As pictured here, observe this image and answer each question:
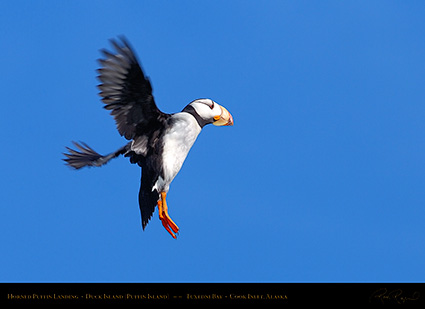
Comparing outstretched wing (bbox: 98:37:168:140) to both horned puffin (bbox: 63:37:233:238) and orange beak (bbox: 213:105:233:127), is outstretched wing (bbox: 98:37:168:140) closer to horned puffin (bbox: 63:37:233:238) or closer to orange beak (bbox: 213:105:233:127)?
horned puffin (bbox: 63:37:233:238)

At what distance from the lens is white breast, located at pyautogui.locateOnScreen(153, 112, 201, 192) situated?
41.2ft

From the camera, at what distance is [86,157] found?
1405cm
